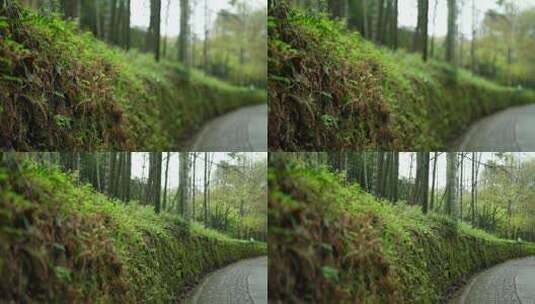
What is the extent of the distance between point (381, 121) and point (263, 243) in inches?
46.1

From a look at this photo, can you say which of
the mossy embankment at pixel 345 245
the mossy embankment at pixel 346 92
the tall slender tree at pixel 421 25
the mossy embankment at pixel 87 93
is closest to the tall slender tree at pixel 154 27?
the mossy embankment at pixel 87 93

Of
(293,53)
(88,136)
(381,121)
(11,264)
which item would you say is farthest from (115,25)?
(381,121)

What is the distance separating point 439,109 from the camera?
4102mm

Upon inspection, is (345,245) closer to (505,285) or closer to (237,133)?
(237,133)

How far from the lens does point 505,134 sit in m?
4.04

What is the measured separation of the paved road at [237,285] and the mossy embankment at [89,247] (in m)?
0.07

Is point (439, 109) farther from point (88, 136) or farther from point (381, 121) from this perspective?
point (88, 136)

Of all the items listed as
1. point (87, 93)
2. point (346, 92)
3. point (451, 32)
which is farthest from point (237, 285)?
point (451, 32)

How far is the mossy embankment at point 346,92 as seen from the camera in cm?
388

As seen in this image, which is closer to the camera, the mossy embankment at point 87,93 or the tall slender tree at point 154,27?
the mossy embankment at point 87,93

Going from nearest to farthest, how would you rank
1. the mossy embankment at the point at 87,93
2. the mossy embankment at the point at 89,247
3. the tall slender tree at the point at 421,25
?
the mossy embankment at the point at 89,247
the mossy embankment at the point at 87,93
the tall slender tree at the point at 421,25

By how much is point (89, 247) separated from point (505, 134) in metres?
2.91

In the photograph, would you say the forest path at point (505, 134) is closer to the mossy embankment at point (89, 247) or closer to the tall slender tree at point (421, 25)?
the tall slender tree at point (421, 25)

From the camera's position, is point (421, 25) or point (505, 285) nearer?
point (421, 25)
